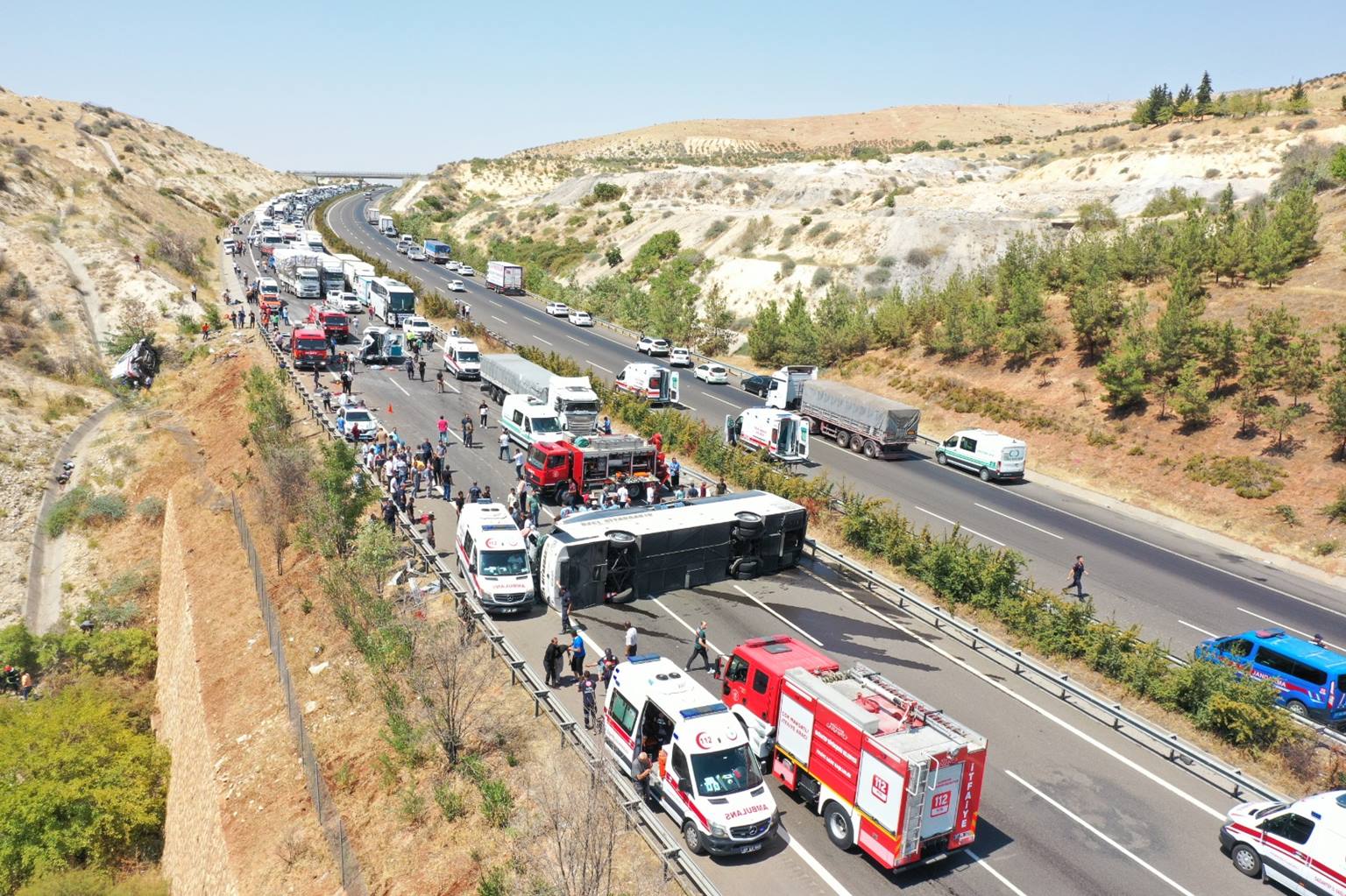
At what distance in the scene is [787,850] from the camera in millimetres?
15031

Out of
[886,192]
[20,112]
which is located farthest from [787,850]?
[20,112]

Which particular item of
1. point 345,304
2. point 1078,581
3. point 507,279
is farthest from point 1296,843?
point 507,279

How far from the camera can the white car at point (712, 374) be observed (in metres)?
56.0

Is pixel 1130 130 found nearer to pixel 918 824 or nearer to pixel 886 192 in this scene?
pixel 886 192

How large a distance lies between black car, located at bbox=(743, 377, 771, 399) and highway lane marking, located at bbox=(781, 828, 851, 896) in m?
38.0

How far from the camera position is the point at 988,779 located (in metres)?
17.4

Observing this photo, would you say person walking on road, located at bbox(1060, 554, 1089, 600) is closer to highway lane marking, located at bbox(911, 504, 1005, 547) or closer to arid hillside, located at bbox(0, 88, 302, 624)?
highway lane marking, located at bbox(911, 504, 1005, 547)

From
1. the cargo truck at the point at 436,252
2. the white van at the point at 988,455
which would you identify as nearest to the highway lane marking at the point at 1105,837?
the white van at the point at 988,455

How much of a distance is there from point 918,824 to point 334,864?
11.3 meters

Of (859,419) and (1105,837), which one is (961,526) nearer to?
(859,419)

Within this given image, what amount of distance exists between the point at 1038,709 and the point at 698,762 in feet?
32.2

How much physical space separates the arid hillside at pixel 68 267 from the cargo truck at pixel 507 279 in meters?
25.9

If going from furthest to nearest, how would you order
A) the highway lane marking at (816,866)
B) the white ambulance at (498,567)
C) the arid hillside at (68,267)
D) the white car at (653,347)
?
the white car at (653,347) < the arid hillside at (68,267) < the white ambulance at (498,567) < the highway lane marking at (816,866)

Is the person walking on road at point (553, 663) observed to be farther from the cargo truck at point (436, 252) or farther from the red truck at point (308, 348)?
the cargo truck at point (436, 252)
